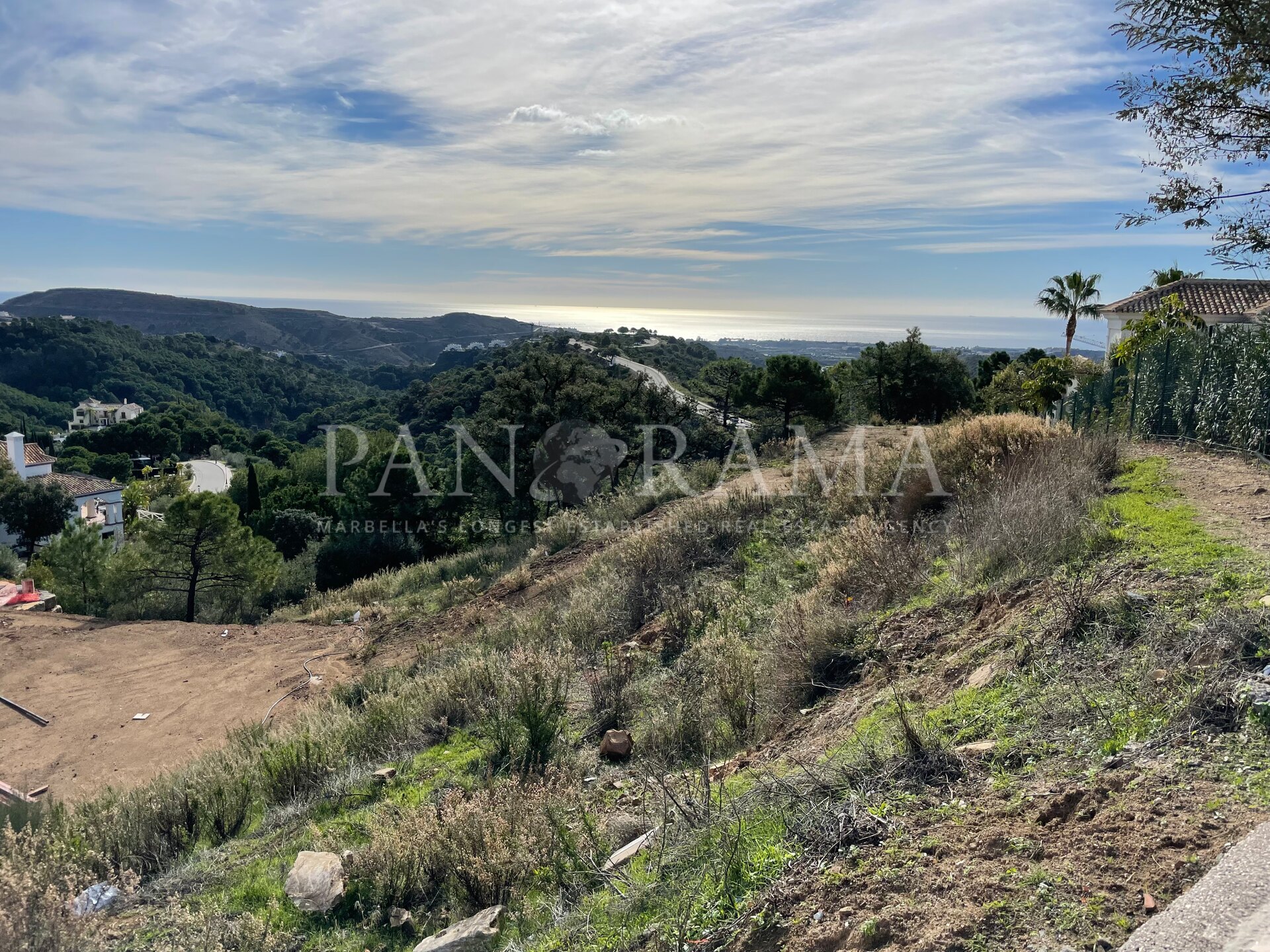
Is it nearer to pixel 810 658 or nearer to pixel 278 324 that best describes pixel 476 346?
pixel 278 324

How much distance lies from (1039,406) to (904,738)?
23.4 m

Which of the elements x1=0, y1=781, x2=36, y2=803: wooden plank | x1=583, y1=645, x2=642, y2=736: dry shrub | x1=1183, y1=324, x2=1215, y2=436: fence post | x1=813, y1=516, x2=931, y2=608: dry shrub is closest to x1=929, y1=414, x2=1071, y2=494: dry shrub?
x1=1183, y1=324, x2=1215, y2=436: fence post

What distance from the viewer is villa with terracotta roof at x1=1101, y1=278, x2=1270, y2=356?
28.0m

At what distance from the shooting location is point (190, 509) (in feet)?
56.3

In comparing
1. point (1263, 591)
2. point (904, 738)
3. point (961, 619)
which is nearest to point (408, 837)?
point (904, 738)

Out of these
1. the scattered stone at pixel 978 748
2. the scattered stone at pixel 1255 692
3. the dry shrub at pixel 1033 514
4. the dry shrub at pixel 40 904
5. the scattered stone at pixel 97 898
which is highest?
the dry shrub at pixel 1033 514

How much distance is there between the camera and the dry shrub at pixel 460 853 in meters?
3.99

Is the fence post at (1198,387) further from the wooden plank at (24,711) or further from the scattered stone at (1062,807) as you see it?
the wooden plank at (24,711)

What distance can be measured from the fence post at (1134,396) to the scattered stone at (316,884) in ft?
35.1

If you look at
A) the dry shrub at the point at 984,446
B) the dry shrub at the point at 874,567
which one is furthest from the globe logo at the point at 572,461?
the dry shrub at the point at 874,567

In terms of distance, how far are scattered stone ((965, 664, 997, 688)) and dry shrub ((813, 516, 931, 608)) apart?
179 centimetres

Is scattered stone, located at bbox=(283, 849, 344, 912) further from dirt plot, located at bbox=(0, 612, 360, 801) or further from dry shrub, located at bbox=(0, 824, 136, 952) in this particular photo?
dirt plot, located at bbox=(0, 612, 360, 801)

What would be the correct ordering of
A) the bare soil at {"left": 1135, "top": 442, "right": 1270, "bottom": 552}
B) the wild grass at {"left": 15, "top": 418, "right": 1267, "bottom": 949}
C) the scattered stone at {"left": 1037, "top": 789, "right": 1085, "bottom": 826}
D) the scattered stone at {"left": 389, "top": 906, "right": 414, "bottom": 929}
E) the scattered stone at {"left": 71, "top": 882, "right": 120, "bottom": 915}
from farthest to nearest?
the bare soil at {"left": 1135, "top": 442, "right": 1270, "bottom": 552} < the scattered stone at {"left": 71, "top": 882, "right": 120, "bottom": 915} < the scattered stone at {"left": 389, "top": 906, "right": 414, "bottom": 929} < the wild grass at {"left": 15, "top": 418, "right": 1267, "bottom": 949} < the scattered stone at {"left": 1037, "top": 789, "right": 1085, "bottom": 826}

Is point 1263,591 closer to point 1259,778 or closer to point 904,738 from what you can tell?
point 1259,778
